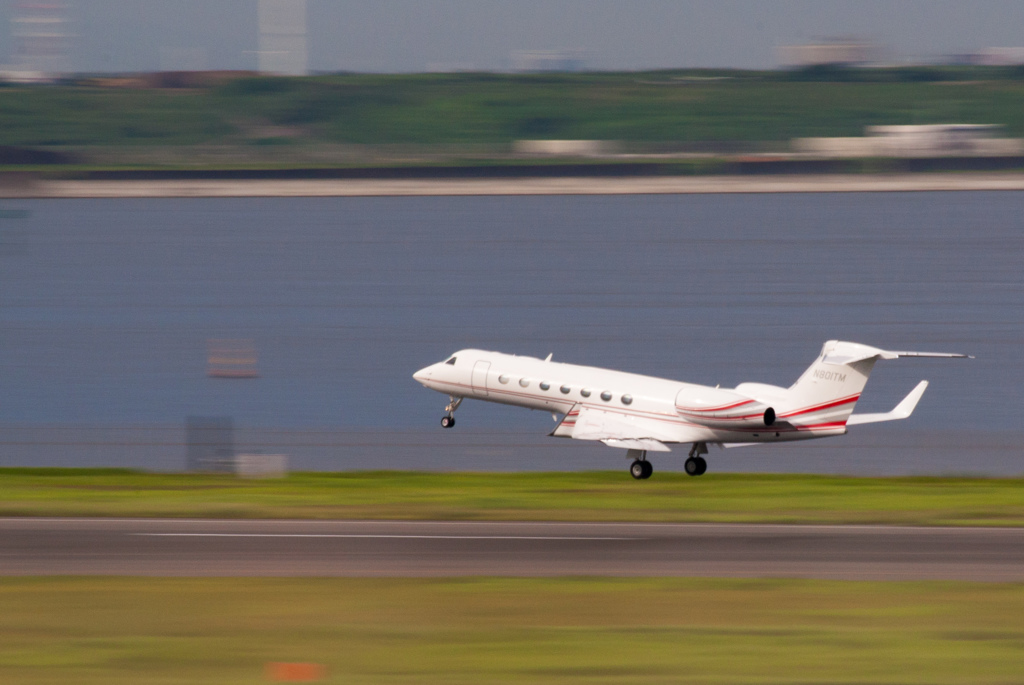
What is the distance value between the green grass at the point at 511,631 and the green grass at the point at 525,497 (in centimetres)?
778

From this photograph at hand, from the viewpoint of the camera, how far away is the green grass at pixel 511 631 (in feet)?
56.7

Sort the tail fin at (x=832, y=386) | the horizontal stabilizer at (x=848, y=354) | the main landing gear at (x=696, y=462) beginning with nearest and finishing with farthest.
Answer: the horizontal stabilizer at (x=848, y=354) → the tail fin at (x=832, y=386) → the main landing gear at (x=696, y=462)

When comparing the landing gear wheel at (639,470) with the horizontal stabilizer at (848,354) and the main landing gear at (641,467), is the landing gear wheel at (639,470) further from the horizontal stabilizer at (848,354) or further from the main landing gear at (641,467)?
the horizontal stabilizer at (848,354)

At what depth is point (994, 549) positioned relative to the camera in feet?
86.1

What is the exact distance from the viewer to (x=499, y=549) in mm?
26359

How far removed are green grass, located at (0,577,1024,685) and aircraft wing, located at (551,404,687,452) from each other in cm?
1688

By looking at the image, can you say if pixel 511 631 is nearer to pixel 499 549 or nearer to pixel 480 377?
pixel 499 549

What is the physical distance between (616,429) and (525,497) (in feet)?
25.4

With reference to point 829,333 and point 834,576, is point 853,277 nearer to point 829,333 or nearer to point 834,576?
point 829,333

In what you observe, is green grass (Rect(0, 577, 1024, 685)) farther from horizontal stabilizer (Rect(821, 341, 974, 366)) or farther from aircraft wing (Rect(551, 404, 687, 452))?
aircraft wing (Rect(551, 404, 687, 452))

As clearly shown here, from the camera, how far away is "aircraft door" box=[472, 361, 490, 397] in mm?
45562

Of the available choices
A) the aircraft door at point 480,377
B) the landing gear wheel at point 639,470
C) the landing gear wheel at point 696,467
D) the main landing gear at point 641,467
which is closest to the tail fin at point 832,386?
the landing gear wheel at point 696,467

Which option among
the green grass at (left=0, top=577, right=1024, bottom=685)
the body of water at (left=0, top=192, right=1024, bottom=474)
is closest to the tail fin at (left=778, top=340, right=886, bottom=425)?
the body of water at (left=0, top=192, right=1024, bottom=474)

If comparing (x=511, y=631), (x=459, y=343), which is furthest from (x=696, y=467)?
(x=459, y=343)
